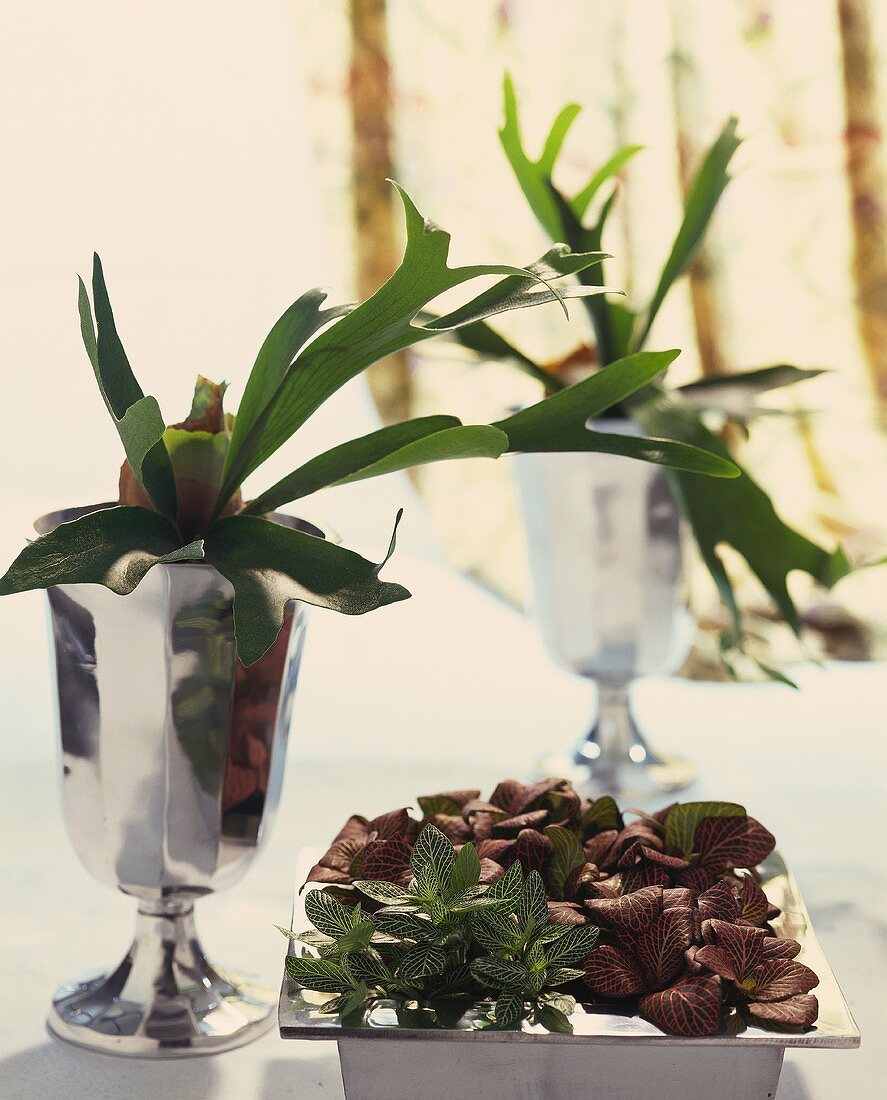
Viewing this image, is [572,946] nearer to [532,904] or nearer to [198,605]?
[532,904]

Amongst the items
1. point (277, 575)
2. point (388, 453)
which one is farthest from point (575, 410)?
point (277, 575)

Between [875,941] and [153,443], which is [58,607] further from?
[875,941]

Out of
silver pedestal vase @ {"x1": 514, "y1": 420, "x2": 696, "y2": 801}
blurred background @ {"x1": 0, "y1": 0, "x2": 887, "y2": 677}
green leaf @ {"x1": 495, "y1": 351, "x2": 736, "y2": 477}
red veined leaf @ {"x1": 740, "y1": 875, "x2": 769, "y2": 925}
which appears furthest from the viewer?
blurred background @ {"x1": 0, "y1": 0, "x2": 887, "y2": 677}

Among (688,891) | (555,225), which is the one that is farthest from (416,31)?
(688,891)

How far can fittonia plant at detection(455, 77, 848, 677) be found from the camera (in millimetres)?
1219

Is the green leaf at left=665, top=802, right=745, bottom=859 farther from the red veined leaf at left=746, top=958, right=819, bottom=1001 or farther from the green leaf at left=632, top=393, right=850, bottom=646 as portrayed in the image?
the green leaf at left=632, top=393, right=850, bottom=646

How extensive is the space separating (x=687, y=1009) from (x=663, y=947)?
41 millimetres

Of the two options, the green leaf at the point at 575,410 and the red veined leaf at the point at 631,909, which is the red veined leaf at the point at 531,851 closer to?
the red veined leaf at the point at 631,909

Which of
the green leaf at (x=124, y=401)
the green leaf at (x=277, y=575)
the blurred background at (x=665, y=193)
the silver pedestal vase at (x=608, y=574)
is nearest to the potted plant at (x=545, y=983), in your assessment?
the green leaf at (x=277, y=575)

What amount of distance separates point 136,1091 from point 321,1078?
0.10 m

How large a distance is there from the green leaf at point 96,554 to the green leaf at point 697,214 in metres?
0.67

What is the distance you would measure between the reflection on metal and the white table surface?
14cm

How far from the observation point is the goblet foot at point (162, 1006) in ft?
2.48

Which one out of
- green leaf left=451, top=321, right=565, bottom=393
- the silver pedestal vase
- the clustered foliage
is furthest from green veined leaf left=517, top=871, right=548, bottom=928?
green leaf left=451, top=321, right=565, bottom=393
